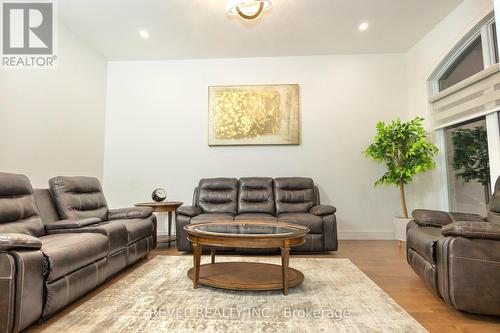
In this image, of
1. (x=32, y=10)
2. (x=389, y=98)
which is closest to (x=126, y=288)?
(x=32, y=10)

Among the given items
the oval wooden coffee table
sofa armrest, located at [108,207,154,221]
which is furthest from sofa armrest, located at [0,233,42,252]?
sofa armrest, located at [108,207,154,221]

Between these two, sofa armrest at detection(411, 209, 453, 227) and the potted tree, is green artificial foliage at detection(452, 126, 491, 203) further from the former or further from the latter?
sofa armrest at detection(411, 209, 453, 227)

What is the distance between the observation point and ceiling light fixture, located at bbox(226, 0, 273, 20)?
2.74m

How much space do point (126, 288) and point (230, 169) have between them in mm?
2510

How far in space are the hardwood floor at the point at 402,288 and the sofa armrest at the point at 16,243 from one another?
512mm

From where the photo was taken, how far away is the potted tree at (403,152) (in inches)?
142

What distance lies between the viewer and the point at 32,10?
311 cm

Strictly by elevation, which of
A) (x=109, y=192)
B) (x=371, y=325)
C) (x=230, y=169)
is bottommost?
(x=371, y=325)

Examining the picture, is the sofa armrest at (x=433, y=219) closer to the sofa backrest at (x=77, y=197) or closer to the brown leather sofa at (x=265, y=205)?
the brown leather sofa at (x=265, y=205)

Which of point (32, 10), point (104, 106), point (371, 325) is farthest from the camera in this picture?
point (104, 106)

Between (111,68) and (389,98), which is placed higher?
(111,68)

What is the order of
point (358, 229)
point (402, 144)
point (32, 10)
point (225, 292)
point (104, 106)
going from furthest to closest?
point (104, 106)
point (358, 229)
point (402, 144)
point (32, 10)
point (225, 292)

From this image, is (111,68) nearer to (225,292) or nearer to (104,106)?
(104,106)

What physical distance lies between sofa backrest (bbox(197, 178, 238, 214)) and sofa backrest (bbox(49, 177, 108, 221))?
50.5 inches
